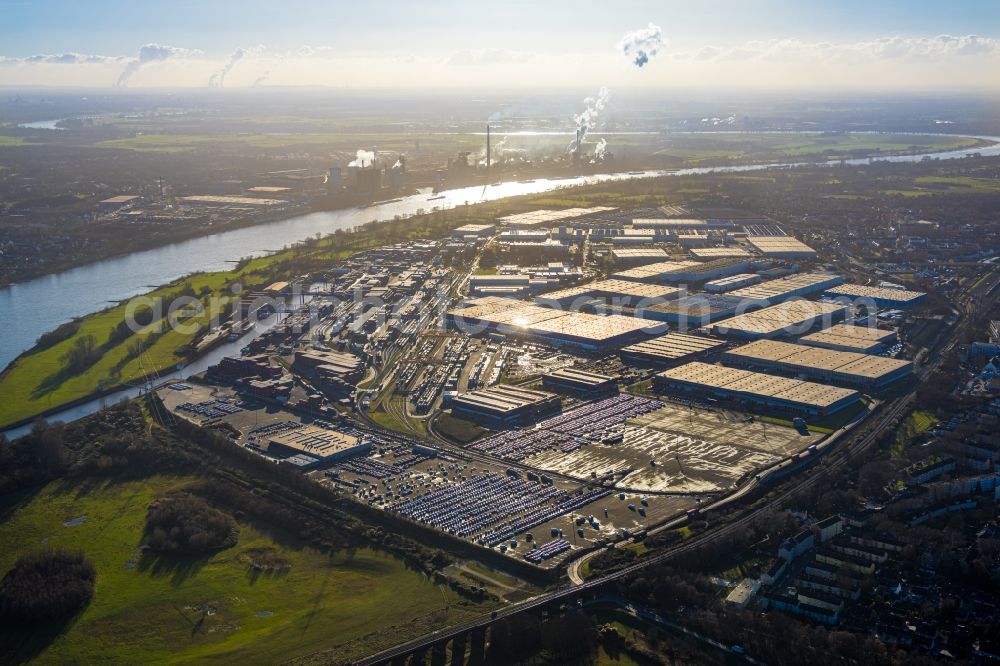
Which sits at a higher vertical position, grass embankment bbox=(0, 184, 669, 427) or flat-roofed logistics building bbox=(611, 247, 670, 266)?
flat-roofed logistics building bbox=(611, 247, 670, 266)

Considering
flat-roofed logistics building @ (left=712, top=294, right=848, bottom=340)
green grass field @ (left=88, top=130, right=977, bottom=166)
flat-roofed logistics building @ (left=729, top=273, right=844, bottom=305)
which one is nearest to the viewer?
flat-roofed logistics building @ (left=712, top=294, right=848, bottom=340)

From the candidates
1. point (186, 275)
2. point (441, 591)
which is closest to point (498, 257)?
point (186, 275)

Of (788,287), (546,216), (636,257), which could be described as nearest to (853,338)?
(788,287)

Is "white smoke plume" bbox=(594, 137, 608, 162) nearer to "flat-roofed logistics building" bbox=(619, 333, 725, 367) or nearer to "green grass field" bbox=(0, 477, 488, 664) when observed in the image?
"flat-roofed logistics building" bbox=(619, 333, 725, 367)

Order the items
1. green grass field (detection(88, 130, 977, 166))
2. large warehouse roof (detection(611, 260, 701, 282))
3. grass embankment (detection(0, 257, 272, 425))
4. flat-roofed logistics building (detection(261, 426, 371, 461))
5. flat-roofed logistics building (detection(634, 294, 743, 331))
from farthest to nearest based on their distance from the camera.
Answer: green grass field (detection(88, 130, 977, 166)) → large warehouse roof (detection(611, 260, 701, 282)) → flat-roofed logistics building (detection(634, 294, 743, 331)) → grass embankment (detection(0, 257, 272, 425)) → flat-roofed logistics building (detection(261, 426, 371, 461))

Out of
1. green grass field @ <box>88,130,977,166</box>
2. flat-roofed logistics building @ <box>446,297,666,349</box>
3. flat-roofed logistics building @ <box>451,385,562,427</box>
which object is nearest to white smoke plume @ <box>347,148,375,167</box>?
green grass field @ <box>88,130,977,166</box>

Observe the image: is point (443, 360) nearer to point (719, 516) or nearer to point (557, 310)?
point (557, 310)
